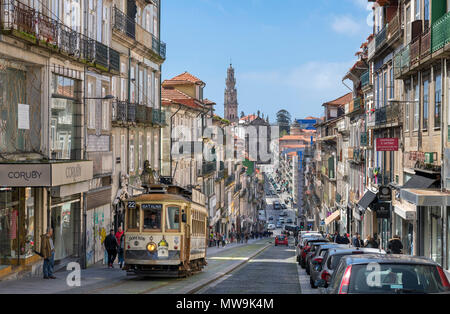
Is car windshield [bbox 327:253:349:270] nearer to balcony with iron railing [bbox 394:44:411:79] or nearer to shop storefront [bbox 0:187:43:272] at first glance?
shop storefront [bbox 0:187:43:272]

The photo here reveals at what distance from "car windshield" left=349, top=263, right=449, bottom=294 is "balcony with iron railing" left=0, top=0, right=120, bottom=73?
1298cm

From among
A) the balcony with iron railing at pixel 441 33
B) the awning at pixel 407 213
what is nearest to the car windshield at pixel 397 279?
the balcony with iron railing at pixel 441 33

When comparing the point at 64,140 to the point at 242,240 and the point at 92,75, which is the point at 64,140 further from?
the point at 242,240

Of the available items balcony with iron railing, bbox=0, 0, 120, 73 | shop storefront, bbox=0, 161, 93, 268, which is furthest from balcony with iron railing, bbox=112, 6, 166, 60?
shop storefront, bbox=0, 161, 93, 268

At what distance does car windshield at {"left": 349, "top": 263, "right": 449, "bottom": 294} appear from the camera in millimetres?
9188

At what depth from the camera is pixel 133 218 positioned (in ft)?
73.4

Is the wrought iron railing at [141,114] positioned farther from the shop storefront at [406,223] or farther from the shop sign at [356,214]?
the shop sign at [356,214]

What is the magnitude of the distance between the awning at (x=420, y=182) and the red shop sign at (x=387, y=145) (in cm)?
513

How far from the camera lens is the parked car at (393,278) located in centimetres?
920

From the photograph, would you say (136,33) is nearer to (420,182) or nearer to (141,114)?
(141,114)
